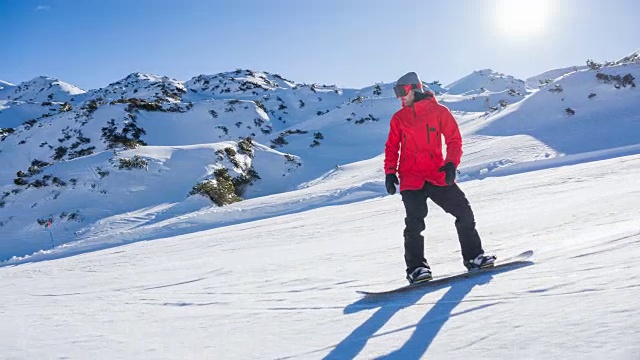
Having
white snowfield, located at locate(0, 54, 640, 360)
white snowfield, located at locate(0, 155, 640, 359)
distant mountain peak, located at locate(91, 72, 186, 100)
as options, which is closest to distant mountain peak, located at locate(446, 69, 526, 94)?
distant mountain peak, located at locate(91, 72, 186, 100)

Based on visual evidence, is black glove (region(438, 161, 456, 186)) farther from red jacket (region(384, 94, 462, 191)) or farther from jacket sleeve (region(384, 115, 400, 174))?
jacket sleeve (region(384, 115, 400, 174))

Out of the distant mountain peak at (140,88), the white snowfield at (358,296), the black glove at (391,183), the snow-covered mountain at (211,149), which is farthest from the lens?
the distant mountain peak at (140,88)

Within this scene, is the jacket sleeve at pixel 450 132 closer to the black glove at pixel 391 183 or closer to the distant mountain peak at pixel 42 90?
the black glove at pixel 391 183

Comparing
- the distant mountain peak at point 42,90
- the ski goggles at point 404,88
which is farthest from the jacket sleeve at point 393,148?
the distant mountain peak at point 42,90

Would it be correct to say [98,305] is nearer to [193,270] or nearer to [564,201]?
[193,270]

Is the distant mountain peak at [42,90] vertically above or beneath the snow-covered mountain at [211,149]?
above

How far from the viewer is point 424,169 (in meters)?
4.25

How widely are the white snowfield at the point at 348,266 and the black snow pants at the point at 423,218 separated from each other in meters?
0.37

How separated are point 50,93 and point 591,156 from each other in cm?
8253

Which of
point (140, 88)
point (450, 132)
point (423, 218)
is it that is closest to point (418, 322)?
point (423, 218)

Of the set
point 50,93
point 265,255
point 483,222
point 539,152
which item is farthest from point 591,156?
point 50,93

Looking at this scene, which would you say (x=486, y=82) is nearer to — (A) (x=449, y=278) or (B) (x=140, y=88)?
(B) (x=140, y=88)

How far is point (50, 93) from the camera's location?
7612 cm

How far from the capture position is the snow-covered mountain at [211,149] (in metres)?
14.6
